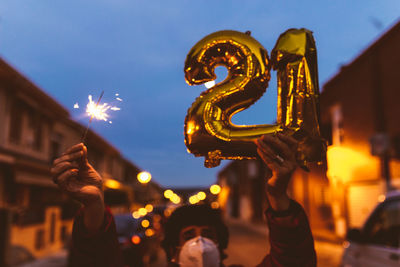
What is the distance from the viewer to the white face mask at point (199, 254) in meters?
2.14

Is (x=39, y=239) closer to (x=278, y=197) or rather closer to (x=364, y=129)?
(x=364, y=129)

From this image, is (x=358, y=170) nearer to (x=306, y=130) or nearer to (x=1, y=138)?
(x=1, y=138)

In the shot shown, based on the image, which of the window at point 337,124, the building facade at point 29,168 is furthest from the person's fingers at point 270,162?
the window at point 337,124

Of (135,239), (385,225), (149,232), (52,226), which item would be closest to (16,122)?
(52,226)

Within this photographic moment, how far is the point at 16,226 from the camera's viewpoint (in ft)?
45.0

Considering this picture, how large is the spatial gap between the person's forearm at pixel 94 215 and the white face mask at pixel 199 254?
688mm

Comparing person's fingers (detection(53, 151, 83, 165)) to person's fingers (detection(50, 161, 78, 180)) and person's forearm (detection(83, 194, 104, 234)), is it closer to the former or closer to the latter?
person's fingers (detection(50, 161, 78, 180))

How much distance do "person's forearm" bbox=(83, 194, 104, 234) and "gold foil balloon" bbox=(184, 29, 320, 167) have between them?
469mm

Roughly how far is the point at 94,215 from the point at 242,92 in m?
0.85

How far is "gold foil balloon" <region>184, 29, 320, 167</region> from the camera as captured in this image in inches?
64.1

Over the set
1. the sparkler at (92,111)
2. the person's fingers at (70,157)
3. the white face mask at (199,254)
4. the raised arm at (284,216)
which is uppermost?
the sparkler at (92,111)

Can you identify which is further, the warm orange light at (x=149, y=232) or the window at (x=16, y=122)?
the window at (x=16, y=122)

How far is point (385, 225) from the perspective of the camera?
4609mm

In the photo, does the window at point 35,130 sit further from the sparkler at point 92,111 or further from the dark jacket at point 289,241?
the dark jacket at point 289,241
